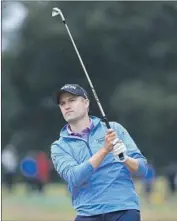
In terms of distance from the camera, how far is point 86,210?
596 centimetres

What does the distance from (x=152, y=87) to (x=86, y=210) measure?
22550 millimetres

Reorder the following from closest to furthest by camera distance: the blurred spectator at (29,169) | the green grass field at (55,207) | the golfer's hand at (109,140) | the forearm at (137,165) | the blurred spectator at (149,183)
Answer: the golfer's hand at (109,140) < the forearm at (137,165) < the green grass field at (55,207) < the blurred spectator at (149,183) < the blurred spectator at (29,169)

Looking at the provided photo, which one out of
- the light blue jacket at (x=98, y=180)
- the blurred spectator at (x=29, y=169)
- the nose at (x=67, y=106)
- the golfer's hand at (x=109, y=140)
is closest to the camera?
the golfer's hand at (x=109, y=140)

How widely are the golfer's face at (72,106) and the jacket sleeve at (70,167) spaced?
205 millimetres

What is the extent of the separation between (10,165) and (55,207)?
10.3m

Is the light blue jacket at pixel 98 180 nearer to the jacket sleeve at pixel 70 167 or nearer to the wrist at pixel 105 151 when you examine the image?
the jacket sleeve at pixel 70 167

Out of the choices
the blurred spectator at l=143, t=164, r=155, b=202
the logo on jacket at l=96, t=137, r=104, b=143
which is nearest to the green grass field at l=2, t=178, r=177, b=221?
the blurred spectator at l=143, t=164, r=155, b=202

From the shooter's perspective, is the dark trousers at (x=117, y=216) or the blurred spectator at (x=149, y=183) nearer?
the dark trousers at (x=117, y=216)

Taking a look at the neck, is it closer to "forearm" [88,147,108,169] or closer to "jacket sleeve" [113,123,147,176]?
"jacket sleeve" [113,123,147,176]

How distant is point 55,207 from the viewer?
738 inches

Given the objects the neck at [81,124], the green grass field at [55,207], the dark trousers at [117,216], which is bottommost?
the dark trousers at [117,216]

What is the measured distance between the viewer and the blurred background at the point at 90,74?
27.8 m

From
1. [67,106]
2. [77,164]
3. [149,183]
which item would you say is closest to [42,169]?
[149,183]

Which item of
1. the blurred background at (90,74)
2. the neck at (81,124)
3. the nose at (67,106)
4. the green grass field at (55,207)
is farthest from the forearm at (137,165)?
the blurred background at (90,74)
